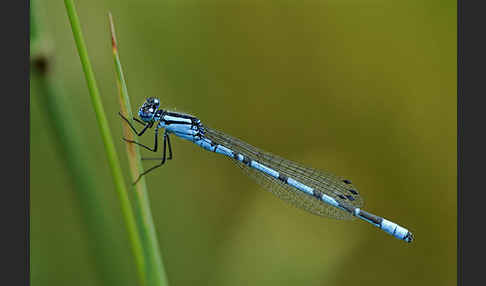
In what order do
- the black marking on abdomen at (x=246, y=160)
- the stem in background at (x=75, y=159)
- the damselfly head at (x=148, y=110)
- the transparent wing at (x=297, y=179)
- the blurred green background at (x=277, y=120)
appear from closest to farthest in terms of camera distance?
the stem in background at (x=75, y=159), the damselfly head at (x=148, y=110), the blurred green background at (x=277, y=120), the transparent wing at (x=297, y=179), the black marking on abdomen at (x=246, y=160)

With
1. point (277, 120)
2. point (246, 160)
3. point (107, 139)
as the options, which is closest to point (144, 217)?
point (107, 139)

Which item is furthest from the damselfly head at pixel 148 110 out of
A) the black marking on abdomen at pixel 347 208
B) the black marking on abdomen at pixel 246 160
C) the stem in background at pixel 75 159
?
the black marking on abdomen at pixel 347 208

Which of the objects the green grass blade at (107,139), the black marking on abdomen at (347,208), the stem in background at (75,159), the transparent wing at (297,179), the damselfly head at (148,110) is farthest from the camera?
the black marking on abdomen at (347,208)

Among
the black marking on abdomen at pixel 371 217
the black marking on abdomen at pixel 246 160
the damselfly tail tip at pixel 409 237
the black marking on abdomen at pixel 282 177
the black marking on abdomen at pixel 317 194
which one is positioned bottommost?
the damselfly tail tip at pixel 409 237

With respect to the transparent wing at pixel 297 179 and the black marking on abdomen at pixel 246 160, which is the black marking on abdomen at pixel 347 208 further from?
the black marking on abdomen at pixel 246 160

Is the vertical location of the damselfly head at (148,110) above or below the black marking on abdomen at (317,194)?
above

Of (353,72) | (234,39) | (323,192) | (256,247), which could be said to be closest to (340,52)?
(353,72)
